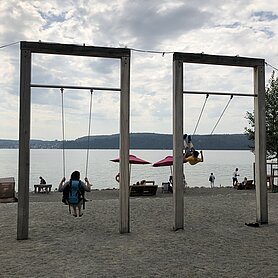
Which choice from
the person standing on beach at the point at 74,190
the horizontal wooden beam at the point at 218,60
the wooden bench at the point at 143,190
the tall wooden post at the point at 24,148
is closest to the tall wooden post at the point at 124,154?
the person standing on beach at the point at 74,190

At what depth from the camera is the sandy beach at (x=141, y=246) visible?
7043mm

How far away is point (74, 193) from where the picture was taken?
10.6 m

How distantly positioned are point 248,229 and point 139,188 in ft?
40.2

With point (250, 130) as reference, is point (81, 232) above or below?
below

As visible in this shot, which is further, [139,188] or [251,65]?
[139,188]

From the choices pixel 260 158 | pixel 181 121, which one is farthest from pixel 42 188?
pixel 260 158

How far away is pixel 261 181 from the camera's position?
38.1 feet

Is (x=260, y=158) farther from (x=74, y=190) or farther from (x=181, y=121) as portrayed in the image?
(x=74, y=190)

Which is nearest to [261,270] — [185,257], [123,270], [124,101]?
[185,257]

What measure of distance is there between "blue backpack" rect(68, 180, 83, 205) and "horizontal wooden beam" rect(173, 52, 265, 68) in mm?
4088

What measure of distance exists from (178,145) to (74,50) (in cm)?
351

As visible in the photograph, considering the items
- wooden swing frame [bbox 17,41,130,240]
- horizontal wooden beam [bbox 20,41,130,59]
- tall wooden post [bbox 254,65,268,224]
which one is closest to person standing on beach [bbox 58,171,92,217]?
wooden swing frame [bbox 17,41,130,240]

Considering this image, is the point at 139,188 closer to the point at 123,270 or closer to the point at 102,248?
the point at 102,248

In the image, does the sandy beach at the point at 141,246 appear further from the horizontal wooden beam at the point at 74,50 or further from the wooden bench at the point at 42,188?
the wooden bench at the point at 42,188
